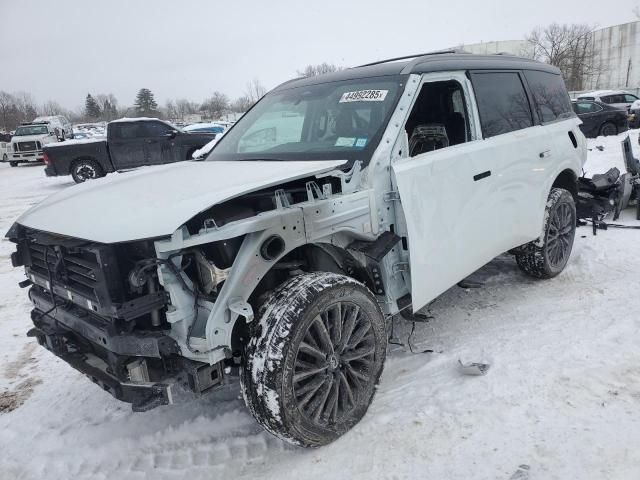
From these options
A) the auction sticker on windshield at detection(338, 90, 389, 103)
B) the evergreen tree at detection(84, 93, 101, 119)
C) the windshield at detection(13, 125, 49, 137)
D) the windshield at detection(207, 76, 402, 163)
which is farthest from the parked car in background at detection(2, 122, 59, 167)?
the evergreen tree at detection(84, 93, 101, 119)

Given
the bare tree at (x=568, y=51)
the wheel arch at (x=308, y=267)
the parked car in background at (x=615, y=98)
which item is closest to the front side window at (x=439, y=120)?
the wheel arch at (x=308, y=267)

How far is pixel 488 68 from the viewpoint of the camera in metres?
4.08

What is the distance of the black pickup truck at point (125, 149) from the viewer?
543 inches

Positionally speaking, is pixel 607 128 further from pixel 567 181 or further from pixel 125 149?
pixel 125 149

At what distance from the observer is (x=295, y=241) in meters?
2.55

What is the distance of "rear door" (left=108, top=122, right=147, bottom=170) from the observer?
45.8 ft

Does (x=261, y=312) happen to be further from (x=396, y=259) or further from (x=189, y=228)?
(x=396, y=259)

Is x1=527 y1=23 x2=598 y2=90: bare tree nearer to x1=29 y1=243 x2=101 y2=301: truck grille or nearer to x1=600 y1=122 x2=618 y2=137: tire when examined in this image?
x1=600 y1=122 x2=618 y2=137: tire

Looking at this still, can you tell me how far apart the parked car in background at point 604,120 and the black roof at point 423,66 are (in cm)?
1527

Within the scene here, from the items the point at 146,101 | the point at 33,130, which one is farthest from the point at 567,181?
the point at 146,101

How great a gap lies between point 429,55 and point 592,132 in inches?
650

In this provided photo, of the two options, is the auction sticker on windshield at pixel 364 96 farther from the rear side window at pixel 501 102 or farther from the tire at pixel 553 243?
the tire at pixel 553 243

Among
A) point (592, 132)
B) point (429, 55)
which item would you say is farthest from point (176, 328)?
point (592, 132)

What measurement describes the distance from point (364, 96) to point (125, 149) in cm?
1224
